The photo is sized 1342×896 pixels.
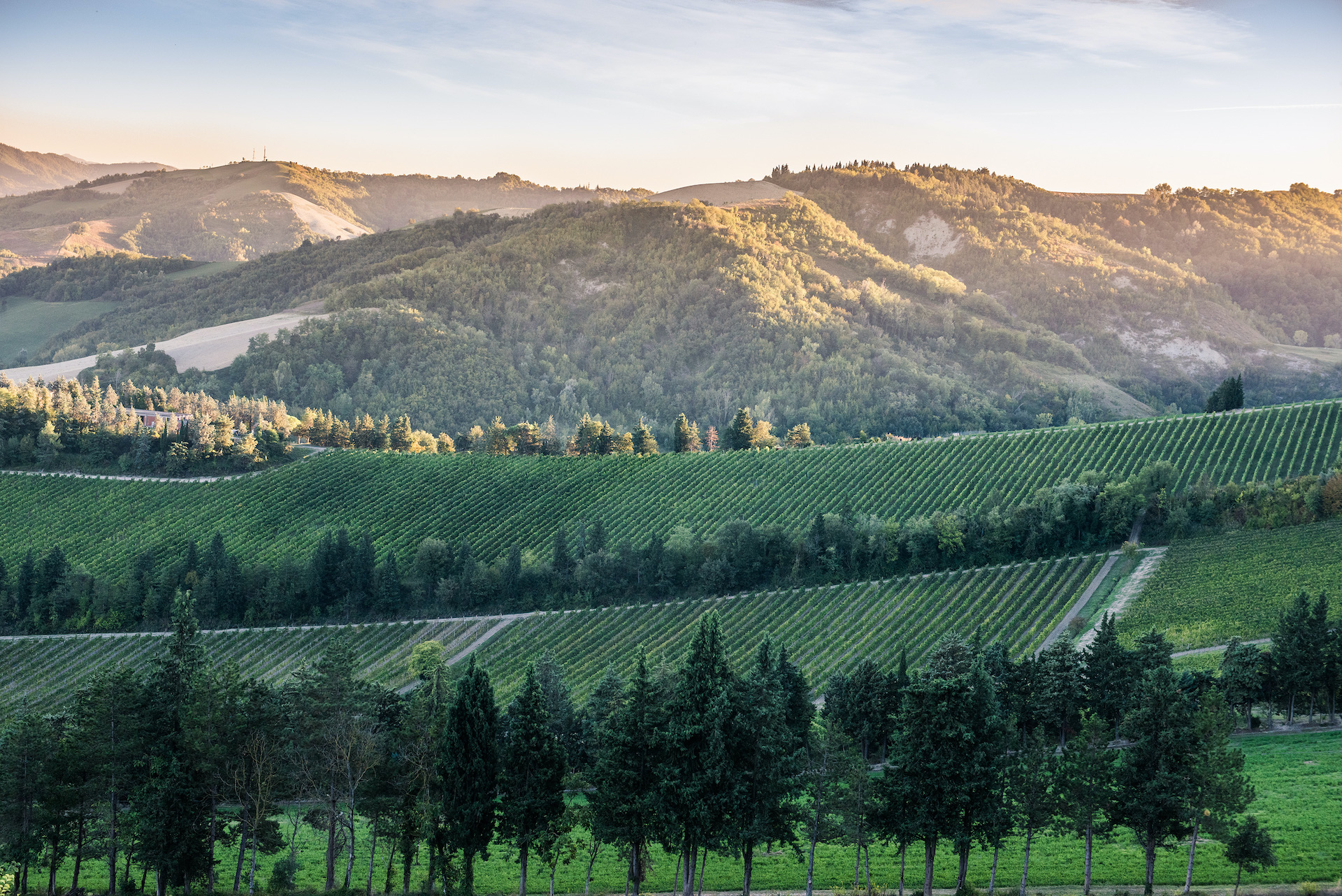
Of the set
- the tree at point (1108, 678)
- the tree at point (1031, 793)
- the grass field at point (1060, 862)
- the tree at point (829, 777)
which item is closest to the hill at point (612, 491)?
the tree at point (1108, 678)

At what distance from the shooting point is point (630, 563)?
7344cm

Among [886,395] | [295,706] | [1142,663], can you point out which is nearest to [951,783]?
[1142,663]

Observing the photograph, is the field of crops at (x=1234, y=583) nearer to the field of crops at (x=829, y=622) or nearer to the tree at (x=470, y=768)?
the field of crops at (x=829, y=622)

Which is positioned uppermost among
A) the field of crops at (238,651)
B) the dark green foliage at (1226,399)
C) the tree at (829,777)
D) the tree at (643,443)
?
the dark green foliage at (1226,399)

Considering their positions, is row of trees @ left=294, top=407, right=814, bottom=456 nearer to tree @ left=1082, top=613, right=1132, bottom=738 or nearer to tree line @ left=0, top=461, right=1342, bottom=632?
tree line @ left=0, top=461, right=1342, bottom=632

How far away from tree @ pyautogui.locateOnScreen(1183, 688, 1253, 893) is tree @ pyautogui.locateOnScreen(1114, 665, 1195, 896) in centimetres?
20

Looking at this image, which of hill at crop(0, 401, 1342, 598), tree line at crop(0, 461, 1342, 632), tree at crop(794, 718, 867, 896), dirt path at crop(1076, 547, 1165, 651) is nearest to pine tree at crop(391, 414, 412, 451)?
hill at crop(0, 401, 1342, 598)

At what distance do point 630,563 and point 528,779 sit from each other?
139 ft

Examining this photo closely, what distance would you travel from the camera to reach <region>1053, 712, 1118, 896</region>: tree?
29.3 m

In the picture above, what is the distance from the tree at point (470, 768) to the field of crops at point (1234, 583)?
1407 inches

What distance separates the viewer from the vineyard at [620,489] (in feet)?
270

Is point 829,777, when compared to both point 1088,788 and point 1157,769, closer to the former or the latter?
point 1088,788

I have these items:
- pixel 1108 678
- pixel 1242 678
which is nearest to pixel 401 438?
pixel 1108 678

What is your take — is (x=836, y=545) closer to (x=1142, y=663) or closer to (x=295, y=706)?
(x=1142, y=663)
